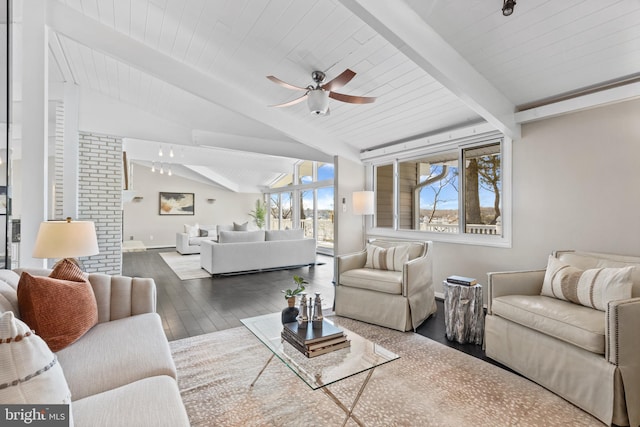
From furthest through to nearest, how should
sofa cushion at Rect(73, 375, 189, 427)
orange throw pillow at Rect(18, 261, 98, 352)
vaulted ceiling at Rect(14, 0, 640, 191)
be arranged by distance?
vaulted ceiling at Rect(14, 0, 640, 191) < orange throw pillow at Rect(18, 261, 98, 352) < sofa cushion at Rect(73, 375, 189, 427)

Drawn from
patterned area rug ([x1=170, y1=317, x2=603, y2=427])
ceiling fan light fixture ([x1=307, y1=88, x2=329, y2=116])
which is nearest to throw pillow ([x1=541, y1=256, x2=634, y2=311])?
patterned area rug ([x1=170, y1=317, x2=603, y2=427])

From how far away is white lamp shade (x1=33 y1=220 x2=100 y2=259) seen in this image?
2.27m

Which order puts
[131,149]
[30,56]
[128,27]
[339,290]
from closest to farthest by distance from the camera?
1. [30,56]
2. [128,27]
3. [339,290]
4. [131,149]

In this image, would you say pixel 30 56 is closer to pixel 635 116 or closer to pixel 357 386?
pixel 357 386

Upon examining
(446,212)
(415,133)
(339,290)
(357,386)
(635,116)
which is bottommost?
(357,386)

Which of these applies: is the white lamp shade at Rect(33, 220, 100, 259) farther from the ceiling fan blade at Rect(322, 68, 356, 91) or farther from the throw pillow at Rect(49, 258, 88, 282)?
the ceiling fan blade at Rect(322, 68, 356, 91)

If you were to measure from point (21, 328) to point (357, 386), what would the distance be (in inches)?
71.2

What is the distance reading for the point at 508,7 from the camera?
200cm

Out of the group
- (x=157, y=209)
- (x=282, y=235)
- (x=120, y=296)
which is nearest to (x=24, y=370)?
(x=120, y=296)

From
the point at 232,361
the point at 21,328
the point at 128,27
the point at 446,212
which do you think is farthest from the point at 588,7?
the point at 128,27

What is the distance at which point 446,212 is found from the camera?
432 cm

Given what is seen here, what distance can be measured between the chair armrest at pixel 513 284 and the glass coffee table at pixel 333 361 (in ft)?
3.86

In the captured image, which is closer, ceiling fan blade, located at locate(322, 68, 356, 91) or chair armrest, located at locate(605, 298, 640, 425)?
chair armrest, located at locate(605, 298, 640, 425)

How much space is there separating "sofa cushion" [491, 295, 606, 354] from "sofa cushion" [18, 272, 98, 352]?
277 centimetres
